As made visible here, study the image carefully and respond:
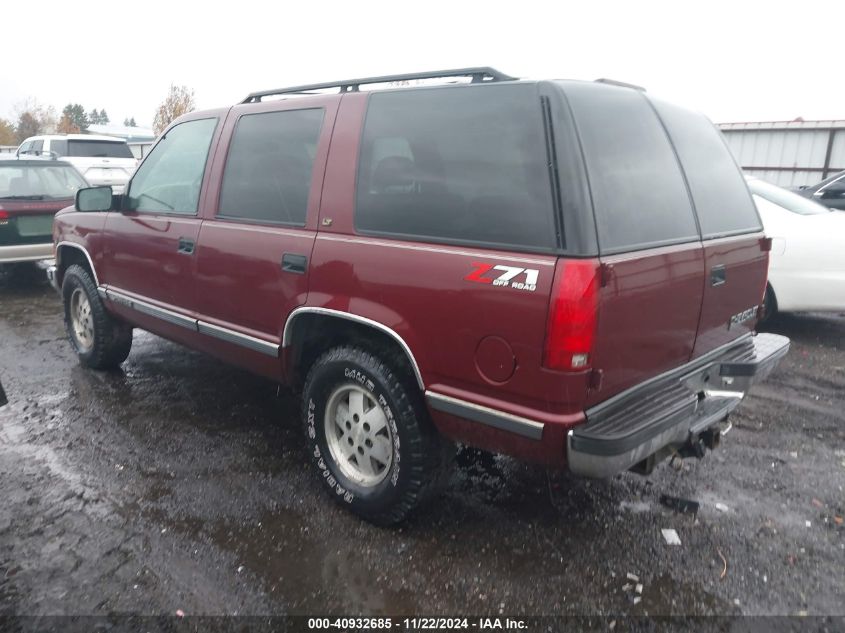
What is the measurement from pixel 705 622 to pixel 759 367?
126cm

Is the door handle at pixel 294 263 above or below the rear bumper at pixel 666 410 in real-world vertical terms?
above

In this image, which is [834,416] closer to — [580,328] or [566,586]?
[566,586]

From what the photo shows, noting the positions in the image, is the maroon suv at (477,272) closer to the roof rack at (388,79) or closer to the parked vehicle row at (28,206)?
the roof rack at (388,79)

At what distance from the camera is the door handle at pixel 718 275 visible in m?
3.05

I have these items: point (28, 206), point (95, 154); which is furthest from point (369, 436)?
point (95, 154)

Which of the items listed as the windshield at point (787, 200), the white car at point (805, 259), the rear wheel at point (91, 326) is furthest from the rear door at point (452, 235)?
the windshield at point (787, 200)

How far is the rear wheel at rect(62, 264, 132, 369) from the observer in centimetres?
522

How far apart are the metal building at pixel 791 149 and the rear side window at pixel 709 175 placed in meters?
12.2

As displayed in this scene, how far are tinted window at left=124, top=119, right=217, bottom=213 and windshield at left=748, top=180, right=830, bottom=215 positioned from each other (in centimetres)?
489

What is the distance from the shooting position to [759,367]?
129 inches

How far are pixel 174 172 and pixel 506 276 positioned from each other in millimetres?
2829

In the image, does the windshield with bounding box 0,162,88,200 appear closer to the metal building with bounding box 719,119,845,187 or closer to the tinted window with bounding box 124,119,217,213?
the tinted window with bounding box 124,119,217,213

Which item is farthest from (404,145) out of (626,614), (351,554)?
(626,614)

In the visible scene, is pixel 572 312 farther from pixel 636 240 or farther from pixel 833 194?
pixel 833 194
